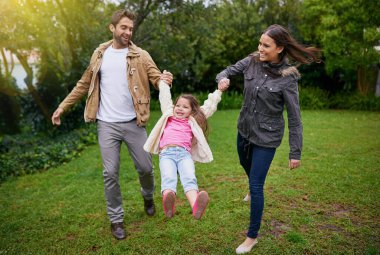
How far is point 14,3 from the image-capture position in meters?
11.2

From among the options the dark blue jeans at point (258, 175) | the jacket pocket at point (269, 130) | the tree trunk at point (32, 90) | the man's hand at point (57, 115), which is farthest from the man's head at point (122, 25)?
the tree trunk at point (32, 90)

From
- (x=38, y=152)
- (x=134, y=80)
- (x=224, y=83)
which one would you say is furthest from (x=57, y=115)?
→ (x=38, y=152)

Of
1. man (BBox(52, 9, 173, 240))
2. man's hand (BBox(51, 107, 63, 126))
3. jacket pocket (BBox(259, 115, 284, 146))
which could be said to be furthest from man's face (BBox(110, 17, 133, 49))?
jacket pocket (BBox(259, 115, 284, 146))

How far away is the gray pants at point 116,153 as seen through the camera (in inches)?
172

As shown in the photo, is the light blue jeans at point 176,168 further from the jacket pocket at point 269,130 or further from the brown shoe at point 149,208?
the brown shoe at point 149,208

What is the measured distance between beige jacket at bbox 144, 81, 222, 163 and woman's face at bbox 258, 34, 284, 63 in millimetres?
715

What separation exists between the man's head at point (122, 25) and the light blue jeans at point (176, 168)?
1347 millimetres

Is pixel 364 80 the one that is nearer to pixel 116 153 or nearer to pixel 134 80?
pixel 134 80

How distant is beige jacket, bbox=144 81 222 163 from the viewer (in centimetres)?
416

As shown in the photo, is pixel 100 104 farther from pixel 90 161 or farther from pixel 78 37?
pixel 78 37

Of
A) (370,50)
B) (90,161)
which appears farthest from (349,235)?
(370,50)

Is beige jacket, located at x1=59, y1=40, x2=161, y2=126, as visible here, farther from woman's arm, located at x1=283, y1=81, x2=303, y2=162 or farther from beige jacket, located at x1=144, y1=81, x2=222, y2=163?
woman's arm, located at x1=283, y1=81, x2=303, y2=162

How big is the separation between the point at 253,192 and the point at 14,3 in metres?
10.3

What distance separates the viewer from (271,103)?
3701 mm
